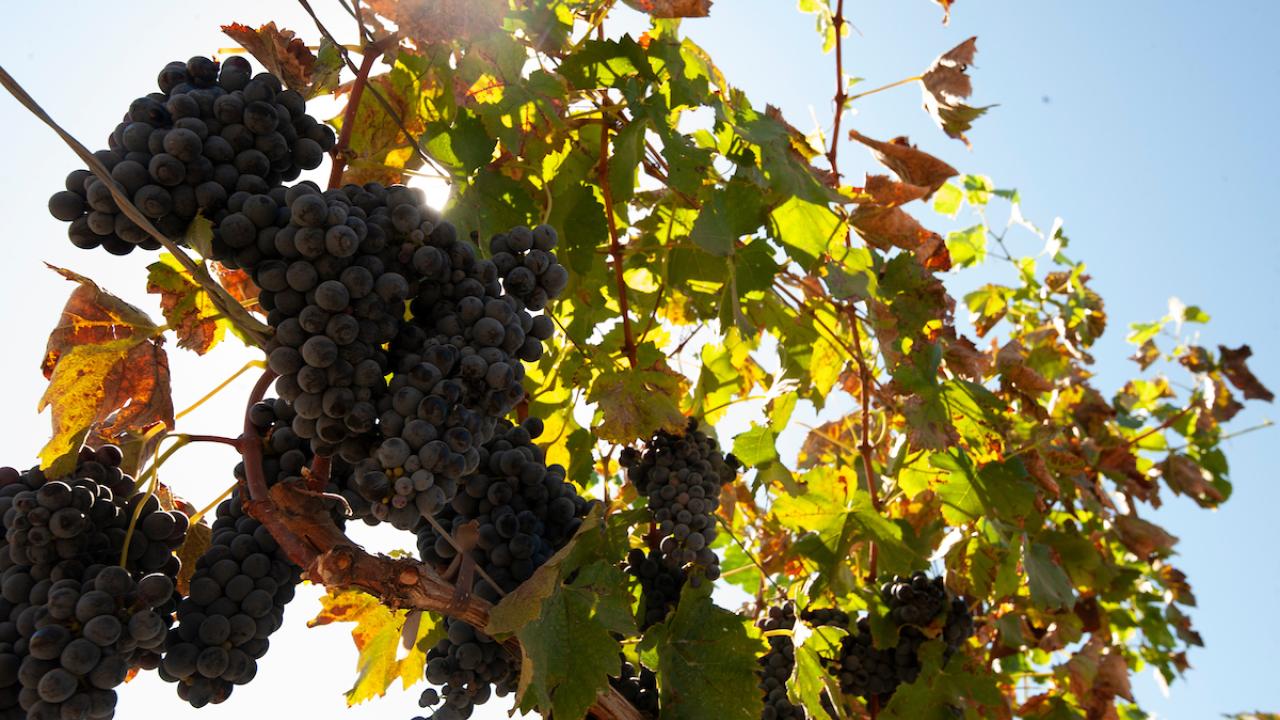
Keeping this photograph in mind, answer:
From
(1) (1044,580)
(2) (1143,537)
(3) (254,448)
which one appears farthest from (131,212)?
(2) (1143,537)

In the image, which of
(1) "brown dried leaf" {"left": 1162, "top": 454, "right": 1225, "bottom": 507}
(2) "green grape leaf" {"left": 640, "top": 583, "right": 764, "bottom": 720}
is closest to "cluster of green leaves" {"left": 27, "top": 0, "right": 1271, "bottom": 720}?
(2) "green grape leaf" {"left": 640, "top": 583, "right": 764, "bottom": 720}

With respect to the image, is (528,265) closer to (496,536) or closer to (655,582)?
(496,536)

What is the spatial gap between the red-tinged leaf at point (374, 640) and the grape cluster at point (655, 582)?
18.3 inches

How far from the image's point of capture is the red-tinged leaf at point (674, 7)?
7.14 ft

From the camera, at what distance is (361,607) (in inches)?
79.0

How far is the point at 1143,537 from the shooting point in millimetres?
4020

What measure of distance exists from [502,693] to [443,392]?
2.24 feet

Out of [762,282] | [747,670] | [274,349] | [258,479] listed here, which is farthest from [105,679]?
[762,282]

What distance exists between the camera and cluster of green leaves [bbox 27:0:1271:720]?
182 cm

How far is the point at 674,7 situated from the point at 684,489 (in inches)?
44.8

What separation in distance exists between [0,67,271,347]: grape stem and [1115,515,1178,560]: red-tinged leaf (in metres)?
3.91

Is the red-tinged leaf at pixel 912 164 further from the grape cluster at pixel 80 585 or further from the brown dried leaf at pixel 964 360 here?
the grape cluster at pixel 80 585

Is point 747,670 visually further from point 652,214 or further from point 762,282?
point 652,214

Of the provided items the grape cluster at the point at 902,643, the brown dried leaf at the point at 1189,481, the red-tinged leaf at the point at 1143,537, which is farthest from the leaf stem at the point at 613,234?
the brown dried leaf at the point at 1189,481
